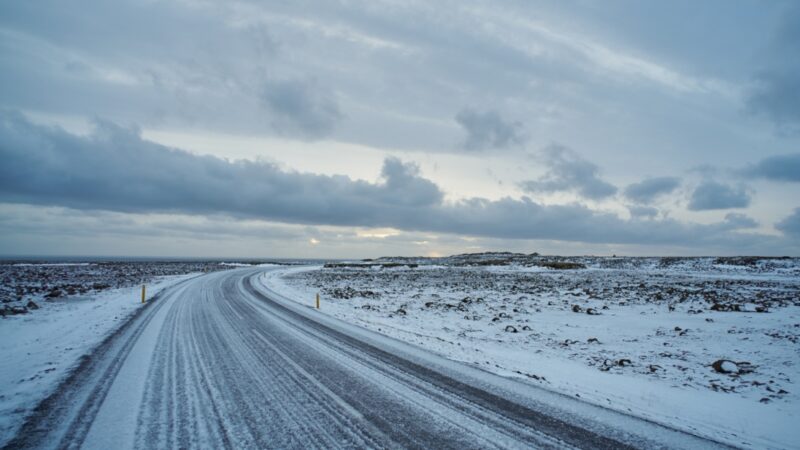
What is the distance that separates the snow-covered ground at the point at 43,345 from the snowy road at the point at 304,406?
355 mm

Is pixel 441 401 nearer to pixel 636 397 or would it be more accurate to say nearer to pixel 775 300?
pixel 636 397

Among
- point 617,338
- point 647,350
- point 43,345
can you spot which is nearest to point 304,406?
point 43,345

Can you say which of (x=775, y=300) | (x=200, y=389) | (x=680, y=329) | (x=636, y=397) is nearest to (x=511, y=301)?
→ (x=680, y=329)

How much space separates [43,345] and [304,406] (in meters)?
9.83

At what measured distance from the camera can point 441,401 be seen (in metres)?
6.25

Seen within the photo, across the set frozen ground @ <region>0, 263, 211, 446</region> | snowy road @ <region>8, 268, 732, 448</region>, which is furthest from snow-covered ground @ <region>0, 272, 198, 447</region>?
snowy road @ <region>8, 268, 732, 448</region>

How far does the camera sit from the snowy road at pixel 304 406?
15.9 ft

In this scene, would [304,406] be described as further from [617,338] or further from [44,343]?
[617,338]

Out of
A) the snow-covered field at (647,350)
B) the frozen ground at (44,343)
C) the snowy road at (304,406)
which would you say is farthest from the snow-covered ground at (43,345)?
the snow-covered field at (647,350)

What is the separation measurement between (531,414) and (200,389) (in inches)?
230

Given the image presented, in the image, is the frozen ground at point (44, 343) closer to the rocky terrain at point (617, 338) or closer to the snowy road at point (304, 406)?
the snowy road at point (304, 406)

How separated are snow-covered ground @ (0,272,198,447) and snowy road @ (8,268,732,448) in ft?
1.16

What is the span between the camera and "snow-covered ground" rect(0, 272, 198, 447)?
20.5ft

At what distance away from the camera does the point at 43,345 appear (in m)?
10.4
